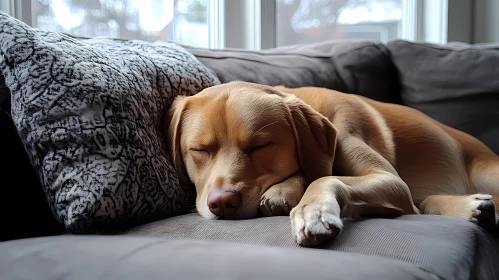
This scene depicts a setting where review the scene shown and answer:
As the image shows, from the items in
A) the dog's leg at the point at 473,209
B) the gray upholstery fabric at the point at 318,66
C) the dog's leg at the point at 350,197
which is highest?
the gray upholstery fabric at the point at 318,66

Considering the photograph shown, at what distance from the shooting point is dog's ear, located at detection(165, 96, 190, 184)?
1.86m

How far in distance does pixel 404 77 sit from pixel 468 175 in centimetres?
67

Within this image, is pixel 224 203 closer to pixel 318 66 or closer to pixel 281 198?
pixel 281 198

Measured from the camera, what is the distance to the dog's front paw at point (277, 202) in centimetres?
165

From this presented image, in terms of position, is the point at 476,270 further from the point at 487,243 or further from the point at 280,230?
the point at 280,230

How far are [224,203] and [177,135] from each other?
34 cm

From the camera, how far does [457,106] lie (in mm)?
2828

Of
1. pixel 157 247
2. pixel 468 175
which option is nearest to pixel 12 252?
pixel 157 247

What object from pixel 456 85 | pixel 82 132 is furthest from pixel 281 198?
pixel 456 85

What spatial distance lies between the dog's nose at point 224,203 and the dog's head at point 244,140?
0.10 ft

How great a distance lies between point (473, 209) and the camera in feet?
5.73

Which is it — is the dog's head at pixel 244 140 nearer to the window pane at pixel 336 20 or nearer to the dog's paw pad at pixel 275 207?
the dog's paw pad at pixel 275 207

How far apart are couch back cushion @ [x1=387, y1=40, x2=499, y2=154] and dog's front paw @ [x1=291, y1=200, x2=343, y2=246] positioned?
159cm

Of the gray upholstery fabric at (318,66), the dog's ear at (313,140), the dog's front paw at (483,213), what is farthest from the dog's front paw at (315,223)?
the gray upholstery fabric at (318,66)
